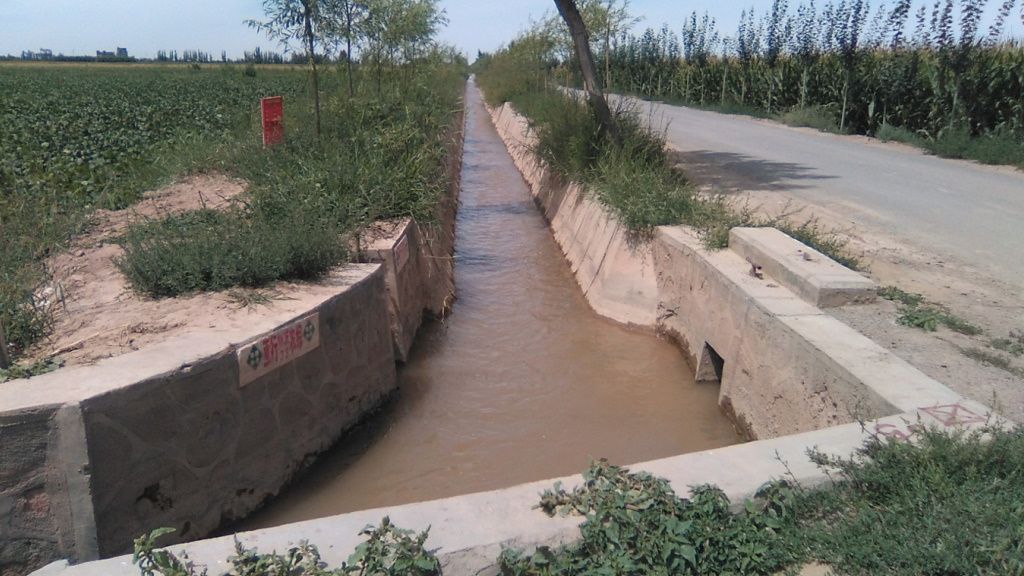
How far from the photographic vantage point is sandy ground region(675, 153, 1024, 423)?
437 cm

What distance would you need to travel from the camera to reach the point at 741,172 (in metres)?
12.6

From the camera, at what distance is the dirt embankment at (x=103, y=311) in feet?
15.1

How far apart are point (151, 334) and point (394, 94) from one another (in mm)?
10456

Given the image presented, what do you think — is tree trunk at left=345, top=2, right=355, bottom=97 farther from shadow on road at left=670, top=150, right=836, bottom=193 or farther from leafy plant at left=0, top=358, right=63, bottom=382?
leafy plant at left=0, top=358, right=63, bottom=382

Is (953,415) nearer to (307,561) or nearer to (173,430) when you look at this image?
(307,561)

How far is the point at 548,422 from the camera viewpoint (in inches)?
237

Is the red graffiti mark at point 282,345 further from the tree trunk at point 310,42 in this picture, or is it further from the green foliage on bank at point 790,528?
the tree trunk at point 310,42

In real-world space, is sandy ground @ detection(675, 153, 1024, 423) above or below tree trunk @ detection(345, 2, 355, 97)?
below

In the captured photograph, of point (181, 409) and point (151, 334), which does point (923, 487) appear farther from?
point (151, 334)

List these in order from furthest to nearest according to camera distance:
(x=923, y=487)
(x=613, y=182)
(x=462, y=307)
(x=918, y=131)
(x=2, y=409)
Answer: (x=918, y=131)
(x=613, y=182)
(x=462, y=307)
(x=2, y=409)
(x=923, y=487)

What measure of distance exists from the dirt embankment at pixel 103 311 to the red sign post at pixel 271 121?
3274 mm

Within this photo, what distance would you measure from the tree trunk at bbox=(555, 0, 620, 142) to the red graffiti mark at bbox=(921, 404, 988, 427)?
24.9 ft

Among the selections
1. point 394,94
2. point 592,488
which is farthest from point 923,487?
A: point 394,94

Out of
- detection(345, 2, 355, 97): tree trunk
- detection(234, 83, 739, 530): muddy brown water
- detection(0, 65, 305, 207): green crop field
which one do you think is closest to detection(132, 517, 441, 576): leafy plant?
detection(234, 83, 739, 530): muddy brown water
